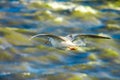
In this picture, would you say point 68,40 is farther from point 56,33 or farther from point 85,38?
point 56,33

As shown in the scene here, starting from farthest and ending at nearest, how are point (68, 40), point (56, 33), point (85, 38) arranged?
point (56, 33) < point (85, 38) < point (68, 40)

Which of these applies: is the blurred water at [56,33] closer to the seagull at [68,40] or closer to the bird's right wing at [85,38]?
the bird's right wing at [85,38]

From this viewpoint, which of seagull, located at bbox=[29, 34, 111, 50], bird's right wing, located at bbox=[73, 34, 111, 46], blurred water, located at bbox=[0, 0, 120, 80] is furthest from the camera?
bird's right wing, located at bbox=[73, 34, 111, 46]

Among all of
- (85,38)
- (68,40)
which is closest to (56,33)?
(85,38)

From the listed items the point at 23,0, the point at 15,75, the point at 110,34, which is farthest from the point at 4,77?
the point at 23,0

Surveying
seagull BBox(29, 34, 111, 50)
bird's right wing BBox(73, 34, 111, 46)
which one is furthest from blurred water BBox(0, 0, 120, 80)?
seagull BBox(29, 34, 111, 50)

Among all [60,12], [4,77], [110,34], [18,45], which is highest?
[60,12]

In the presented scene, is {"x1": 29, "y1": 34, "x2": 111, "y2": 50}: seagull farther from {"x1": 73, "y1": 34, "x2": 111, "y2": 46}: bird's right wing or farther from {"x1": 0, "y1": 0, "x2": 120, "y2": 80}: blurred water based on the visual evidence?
{"x1": 0, "y1": 0, "x2": 120, "y2": 80}: blurred water

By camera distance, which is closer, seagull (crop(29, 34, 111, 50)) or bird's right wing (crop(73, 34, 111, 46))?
seagull (crop(29, 34, 111, 50))

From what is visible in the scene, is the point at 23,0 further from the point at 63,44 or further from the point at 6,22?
the point at 63,44
